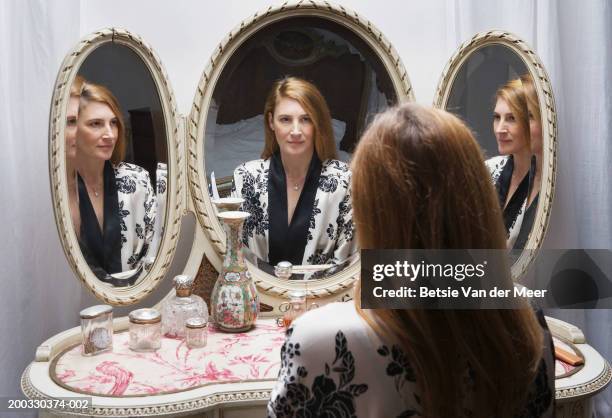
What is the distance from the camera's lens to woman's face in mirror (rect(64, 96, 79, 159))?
3.96ft

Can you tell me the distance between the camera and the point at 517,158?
1.42m

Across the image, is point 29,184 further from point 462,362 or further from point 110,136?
point 462,362

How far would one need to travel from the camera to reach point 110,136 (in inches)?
50.8

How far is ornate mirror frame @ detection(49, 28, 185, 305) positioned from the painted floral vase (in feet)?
0.45

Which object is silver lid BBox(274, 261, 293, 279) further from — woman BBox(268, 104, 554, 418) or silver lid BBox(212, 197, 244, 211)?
woman BBox(268, 104, 554, 418)

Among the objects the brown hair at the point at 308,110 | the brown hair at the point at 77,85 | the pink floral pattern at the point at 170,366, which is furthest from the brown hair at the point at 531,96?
the brown hair at the point at 77,85

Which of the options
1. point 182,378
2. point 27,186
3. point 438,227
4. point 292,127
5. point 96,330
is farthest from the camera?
point 292,127

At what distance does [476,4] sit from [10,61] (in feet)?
3.64

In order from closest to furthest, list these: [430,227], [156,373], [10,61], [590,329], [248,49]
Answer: [430,227], [156,373], [10,61], [248,49], [590,329]

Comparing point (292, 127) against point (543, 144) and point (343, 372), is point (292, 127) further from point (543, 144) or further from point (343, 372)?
point (343, 372)

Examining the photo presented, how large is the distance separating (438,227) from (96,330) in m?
0.81

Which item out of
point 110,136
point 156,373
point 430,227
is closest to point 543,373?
point 430,227

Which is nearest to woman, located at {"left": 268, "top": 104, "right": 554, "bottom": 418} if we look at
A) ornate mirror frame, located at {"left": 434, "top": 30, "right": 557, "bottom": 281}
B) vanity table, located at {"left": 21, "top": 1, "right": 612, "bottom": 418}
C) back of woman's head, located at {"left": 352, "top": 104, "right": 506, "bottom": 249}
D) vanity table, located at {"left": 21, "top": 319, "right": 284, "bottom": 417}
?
back of woman's head, located at {"left": 352, "top": 104, "right": 506, "bottom": 249}

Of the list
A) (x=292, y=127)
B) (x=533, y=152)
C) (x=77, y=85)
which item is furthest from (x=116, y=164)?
(x=533, y=152)
